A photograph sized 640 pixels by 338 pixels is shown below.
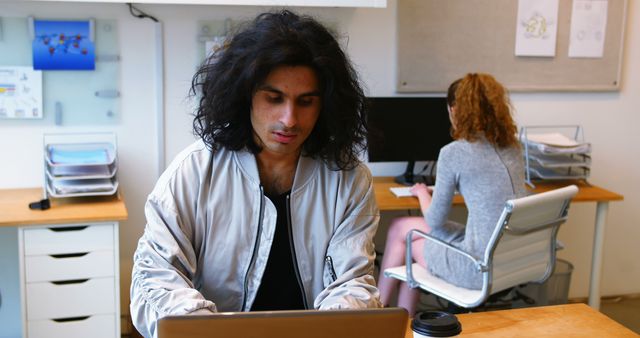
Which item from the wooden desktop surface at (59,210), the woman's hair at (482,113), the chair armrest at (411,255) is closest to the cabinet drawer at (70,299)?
the wooden desktop surface at (59,210)

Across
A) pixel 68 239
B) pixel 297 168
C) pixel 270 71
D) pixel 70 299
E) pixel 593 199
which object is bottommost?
pixel 70 299

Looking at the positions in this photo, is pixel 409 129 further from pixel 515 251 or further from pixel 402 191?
pixel 515 251

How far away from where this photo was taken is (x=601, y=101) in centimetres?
407

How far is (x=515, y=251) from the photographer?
2.81m

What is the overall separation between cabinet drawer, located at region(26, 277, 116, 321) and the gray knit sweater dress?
4.28ft

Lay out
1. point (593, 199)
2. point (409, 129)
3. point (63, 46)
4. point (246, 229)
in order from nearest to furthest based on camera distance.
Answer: point (246, 229)
point (63, 46)
point (593, 199)
point (409, 129)

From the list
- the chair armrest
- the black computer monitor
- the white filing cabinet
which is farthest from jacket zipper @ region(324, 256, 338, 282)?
the black computer monitor

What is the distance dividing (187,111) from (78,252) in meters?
0.87

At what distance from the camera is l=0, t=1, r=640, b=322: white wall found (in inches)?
130

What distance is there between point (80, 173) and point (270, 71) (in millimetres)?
1885

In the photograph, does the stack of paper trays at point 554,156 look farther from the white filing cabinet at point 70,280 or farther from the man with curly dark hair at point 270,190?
the man with curly dark hair at point 270,190

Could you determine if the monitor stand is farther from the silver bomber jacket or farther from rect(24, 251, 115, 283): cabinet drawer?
the silver bomber jacket

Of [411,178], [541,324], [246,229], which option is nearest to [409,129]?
[411,178]

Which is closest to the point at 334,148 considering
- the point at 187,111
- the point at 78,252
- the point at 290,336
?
the point at 290,336
